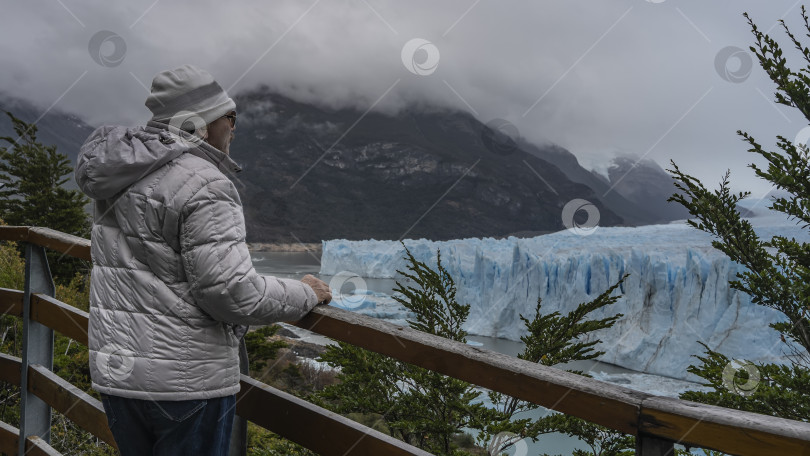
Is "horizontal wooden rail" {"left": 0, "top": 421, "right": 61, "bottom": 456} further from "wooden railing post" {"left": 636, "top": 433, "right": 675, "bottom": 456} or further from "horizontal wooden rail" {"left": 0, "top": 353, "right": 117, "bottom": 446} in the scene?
"wooden railing post" {"left": 636, "top": 433, "right": 675, "bottom": 456}

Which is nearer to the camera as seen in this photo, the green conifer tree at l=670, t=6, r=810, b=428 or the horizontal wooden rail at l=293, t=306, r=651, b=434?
the horizontal wooden rail at l=293, t=306, r=651, b=434

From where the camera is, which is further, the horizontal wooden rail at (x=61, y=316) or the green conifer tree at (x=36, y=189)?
the green conifer tree at (x=36, y=189)

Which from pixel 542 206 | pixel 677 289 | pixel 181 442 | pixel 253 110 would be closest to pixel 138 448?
pixel 181 442

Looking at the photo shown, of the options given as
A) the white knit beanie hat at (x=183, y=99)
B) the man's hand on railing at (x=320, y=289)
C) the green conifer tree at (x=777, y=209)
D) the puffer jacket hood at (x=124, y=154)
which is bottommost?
the man's hand on railing at (x=320, y=289)

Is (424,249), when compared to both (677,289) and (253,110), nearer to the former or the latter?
(677,289)

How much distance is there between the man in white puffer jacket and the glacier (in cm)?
1611

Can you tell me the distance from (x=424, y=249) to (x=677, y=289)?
12.7 metres

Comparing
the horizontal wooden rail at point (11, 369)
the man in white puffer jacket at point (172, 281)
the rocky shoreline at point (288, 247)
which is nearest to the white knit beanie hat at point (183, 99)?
the man in white puffer jacket at point (172, 281)

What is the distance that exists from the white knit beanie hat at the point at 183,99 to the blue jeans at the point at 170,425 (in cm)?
59

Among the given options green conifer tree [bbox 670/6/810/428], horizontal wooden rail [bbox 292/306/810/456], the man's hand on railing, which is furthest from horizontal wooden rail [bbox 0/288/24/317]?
green conifer tree [bbox 670/6/810/428]

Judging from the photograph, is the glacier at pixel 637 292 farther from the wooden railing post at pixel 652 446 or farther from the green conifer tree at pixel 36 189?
the wooden railing post at pixel 652 446

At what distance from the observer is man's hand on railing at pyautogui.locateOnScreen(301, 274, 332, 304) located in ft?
4.17

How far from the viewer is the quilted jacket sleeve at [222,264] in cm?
108

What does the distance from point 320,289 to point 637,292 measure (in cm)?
2332
